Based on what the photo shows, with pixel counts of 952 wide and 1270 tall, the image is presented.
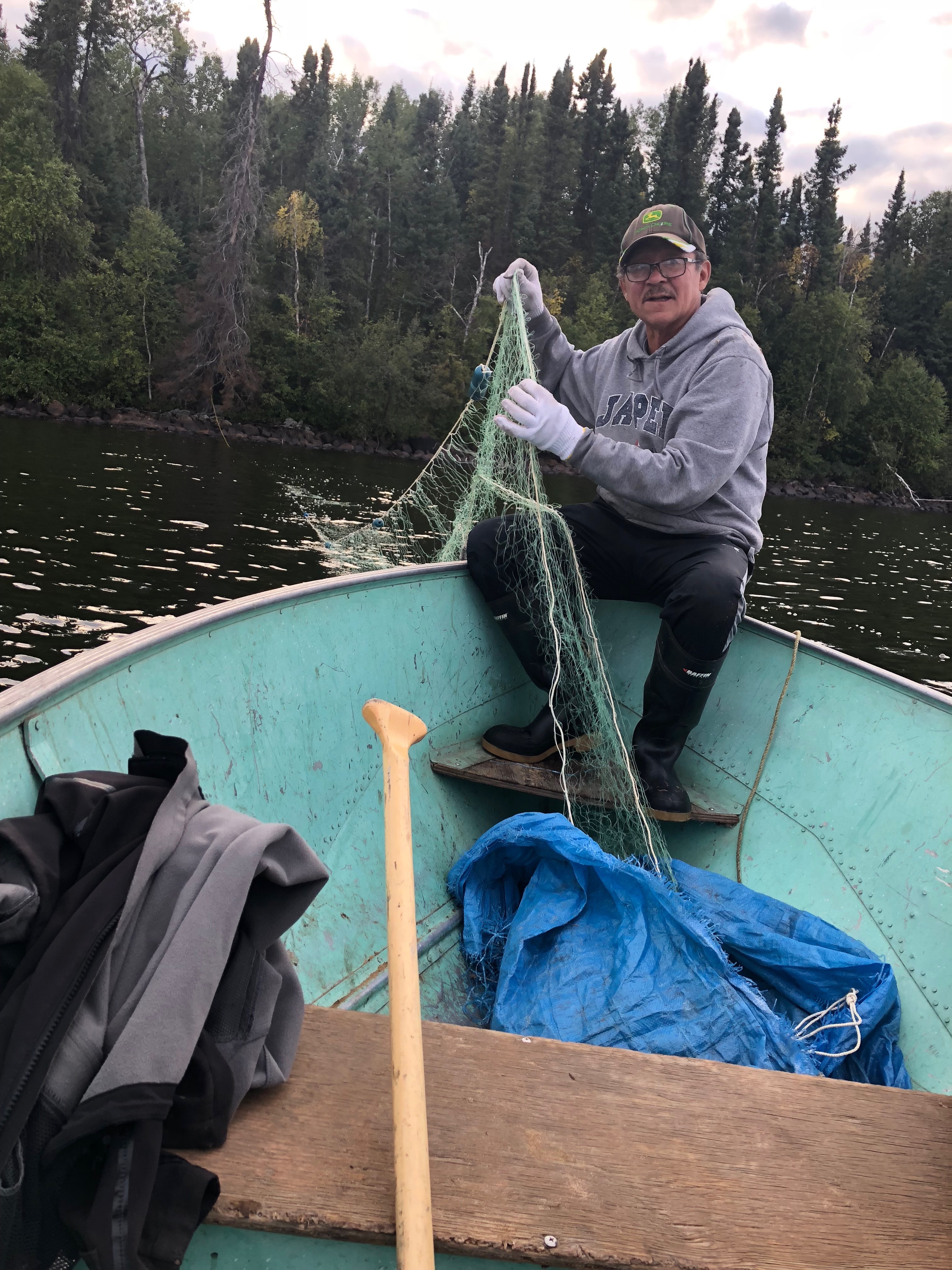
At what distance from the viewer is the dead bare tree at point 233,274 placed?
27312 mm

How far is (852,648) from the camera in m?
12.7

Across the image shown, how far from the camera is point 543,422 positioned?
296cm

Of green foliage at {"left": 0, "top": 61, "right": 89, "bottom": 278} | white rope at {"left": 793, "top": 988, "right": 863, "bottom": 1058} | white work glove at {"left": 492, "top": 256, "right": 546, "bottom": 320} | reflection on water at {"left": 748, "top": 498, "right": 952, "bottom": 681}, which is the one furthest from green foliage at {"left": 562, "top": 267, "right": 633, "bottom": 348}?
white rope at {"left": 793, "top": 988, "right": 863, "bottom": 1058}

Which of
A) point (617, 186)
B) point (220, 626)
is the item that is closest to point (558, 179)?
point (617, 186)

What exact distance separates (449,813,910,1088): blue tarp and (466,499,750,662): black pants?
2.68 feet

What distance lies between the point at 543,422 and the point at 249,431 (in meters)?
30.1

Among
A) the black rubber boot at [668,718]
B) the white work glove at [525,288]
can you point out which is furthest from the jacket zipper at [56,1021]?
the white work glove at [525,288]

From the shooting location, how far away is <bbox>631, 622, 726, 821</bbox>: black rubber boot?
2.91m

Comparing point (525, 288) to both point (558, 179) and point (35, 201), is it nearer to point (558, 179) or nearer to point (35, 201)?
point (35, 201)

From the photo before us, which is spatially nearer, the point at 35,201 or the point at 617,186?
the point at 35,201

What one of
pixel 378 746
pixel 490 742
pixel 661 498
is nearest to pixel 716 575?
pixel 661 498

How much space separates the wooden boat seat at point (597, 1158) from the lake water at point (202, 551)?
20.5ft

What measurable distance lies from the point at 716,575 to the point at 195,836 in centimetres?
200

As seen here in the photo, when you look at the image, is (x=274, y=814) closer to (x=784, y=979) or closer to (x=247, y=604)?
(x=247, y=604)
